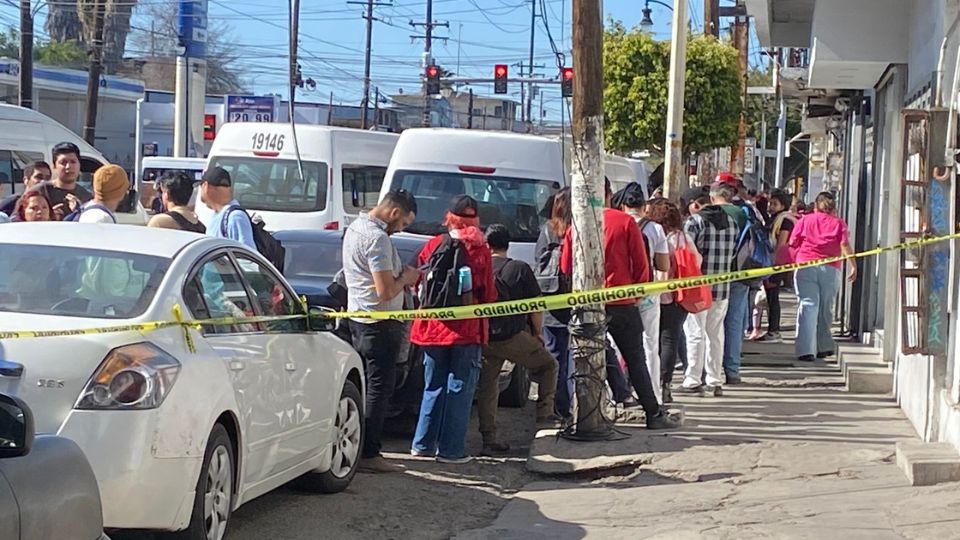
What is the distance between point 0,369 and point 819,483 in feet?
17.0

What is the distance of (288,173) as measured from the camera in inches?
763

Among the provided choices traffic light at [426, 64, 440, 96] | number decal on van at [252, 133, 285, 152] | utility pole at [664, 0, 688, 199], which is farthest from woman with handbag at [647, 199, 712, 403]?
traffic light at [426, 64, 440, 96]

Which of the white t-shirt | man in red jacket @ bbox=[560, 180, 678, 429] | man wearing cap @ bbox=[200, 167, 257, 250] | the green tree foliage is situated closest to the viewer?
the white t-shirt

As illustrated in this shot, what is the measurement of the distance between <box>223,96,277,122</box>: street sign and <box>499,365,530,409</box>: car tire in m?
36.9

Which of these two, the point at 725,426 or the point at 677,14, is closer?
the point at 725,426

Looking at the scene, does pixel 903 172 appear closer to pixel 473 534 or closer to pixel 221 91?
pixel 473 534

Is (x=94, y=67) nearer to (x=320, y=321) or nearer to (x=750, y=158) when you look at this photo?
(x=750, y=158)

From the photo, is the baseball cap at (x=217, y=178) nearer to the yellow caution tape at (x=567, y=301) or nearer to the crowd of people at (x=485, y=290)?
the crowd of people at (x=485, y=290)

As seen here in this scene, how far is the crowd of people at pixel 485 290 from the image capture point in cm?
899

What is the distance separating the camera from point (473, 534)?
7418 mm

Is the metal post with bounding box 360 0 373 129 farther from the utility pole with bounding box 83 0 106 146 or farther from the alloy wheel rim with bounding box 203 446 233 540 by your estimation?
the alloy wheel rim with bounding box 203 446 233 540

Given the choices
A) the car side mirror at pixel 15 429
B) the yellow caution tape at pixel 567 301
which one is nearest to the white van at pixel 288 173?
the yellow caution tape at pixel 567 301

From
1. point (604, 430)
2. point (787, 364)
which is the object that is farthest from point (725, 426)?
point (787, 364)

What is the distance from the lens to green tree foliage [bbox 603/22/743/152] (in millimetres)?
32406
